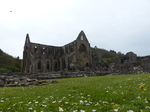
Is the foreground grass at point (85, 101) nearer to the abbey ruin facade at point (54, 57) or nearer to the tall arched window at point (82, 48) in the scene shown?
the abbey ruin facade at point (54, 57)

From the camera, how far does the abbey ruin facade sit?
173 feet

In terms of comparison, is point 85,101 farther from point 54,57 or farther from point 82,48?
point 54,57

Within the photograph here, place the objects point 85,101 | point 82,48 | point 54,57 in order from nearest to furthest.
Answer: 1. point 85,101
2. point 82,48
3. point 54,57

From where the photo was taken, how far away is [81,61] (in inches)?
2195

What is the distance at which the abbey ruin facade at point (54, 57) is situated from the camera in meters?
52.6

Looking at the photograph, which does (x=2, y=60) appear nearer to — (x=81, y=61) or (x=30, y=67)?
(x=30, y=67)

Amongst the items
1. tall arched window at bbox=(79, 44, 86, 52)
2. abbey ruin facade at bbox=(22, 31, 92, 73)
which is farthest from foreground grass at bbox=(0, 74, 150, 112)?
tall arched window at bbox=(79, 44, 86, 52)

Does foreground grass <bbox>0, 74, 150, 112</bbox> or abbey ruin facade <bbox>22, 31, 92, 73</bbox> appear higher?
abbey ruin facade <bbox>22, 31, 92, 73</bbox>

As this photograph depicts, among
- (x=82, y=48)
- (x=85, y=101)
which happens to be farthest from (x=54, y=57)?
(x=85, y=101)

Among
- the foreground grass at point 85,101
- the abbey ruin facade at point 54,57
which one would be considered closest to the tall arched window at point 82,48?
the abbey ruin facade at point 54,57

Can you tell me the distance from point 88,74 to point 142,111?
27839mm

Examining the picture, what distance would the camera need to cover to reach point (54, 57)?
198 feet

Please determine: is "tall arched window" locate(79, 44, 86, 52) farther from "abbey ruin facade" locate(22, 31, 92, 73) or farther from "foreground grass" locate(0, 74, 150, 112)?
"foreground grass" locate(0, 74, 150, 112)

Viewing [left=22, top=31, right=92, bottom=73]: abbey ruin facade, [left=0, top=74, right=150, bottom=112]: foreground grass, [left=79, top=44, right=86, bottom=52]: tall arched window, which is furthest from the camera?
[left=79, top=44, right=86, bottom=52]: tall arched window
